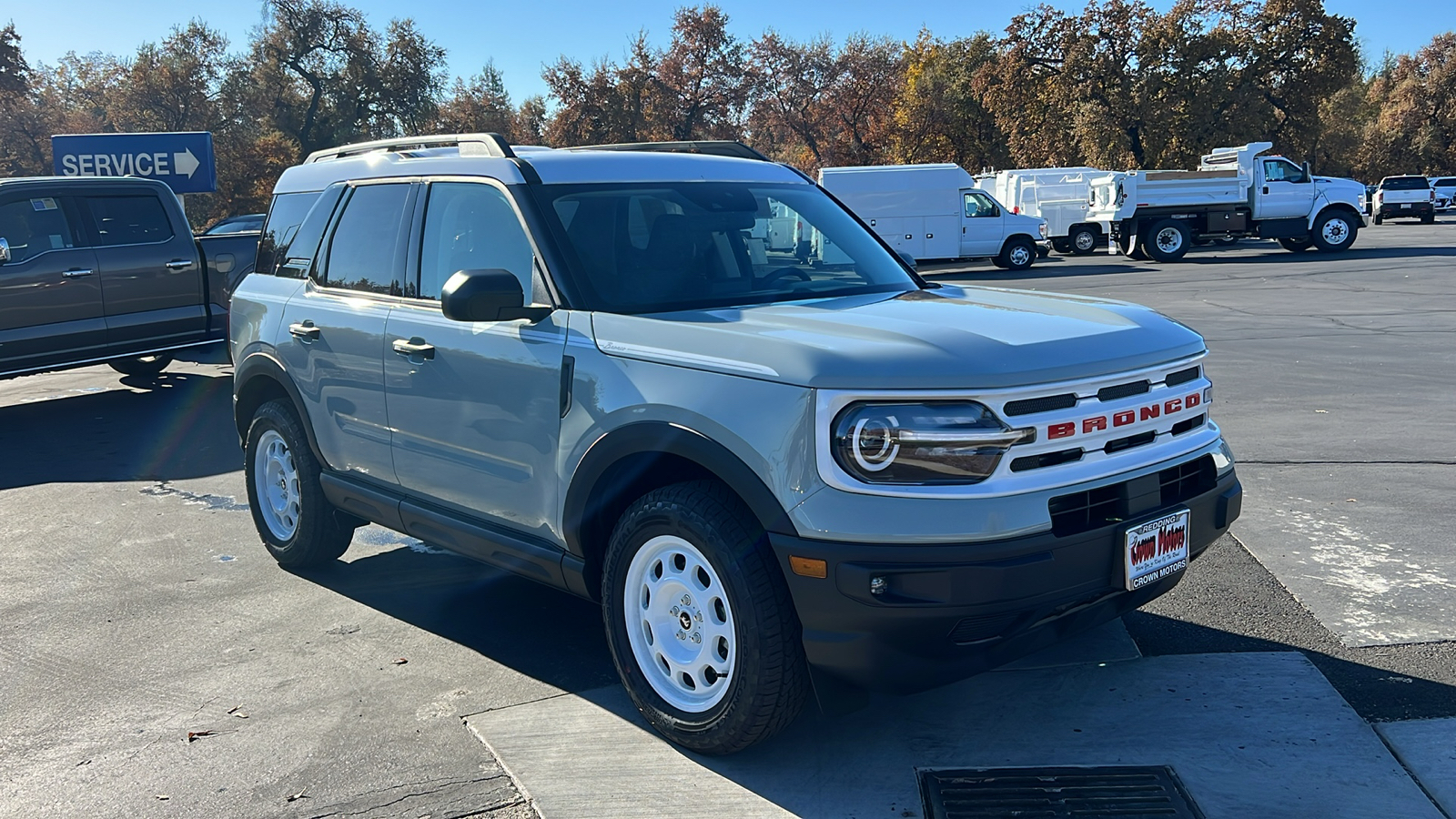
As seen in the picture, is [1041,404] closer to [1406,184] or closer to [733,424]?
[733,424]

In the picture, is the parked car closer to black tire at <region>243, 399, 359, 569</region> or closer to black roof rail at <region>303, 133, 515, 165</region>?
black roof rail at <region>303, 133, 515, 165</region>

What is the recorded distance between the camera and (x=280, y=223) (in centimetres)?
591

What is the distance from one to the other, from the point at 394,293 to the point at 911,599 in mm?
2741

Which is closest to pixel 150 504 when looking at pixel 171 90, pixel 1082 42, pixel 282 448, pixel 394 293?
pixel 282 448

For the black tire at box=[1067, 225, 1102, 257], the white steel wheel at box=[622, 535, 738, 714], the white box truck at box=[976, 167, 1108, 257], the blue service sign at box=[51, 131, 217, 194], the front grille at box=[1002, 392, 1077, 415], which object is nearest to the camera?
the front grille at box=[1002, 392, 1077, 415]

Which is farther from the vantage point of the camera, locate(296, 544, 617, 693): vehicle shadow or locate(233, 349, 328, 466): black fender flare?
locate(233, 349, 328, 466): black fender flare

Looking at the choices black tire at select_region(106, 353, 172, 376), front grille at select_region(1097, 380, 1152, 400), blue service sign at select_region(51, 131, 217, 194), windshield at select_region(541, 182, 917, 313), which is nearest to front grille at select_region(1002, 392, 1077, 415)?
front grille at select_region(1097, 380, 1152, 400)

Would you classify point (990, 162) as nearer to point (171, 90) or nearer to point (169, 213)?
point (171, 90)

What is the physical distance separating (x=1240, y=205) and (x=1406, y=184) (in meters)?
25.2

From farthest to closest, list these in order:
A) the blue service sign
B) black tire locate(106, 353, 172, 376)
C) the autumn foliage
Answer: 1. the autumn foliage
2. the blue service sign
3. black tire locate(106, 353, 172, 376)

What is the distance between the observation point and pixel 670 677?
3742mm

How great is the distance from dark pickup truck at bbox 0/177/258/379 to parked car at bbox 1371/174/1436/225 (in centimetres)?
Result: 4781

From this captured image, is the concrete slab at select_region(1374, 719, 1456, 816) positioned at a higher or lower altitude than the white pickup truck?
lower

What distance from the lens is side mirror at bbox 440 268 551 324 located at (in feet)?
12.8
